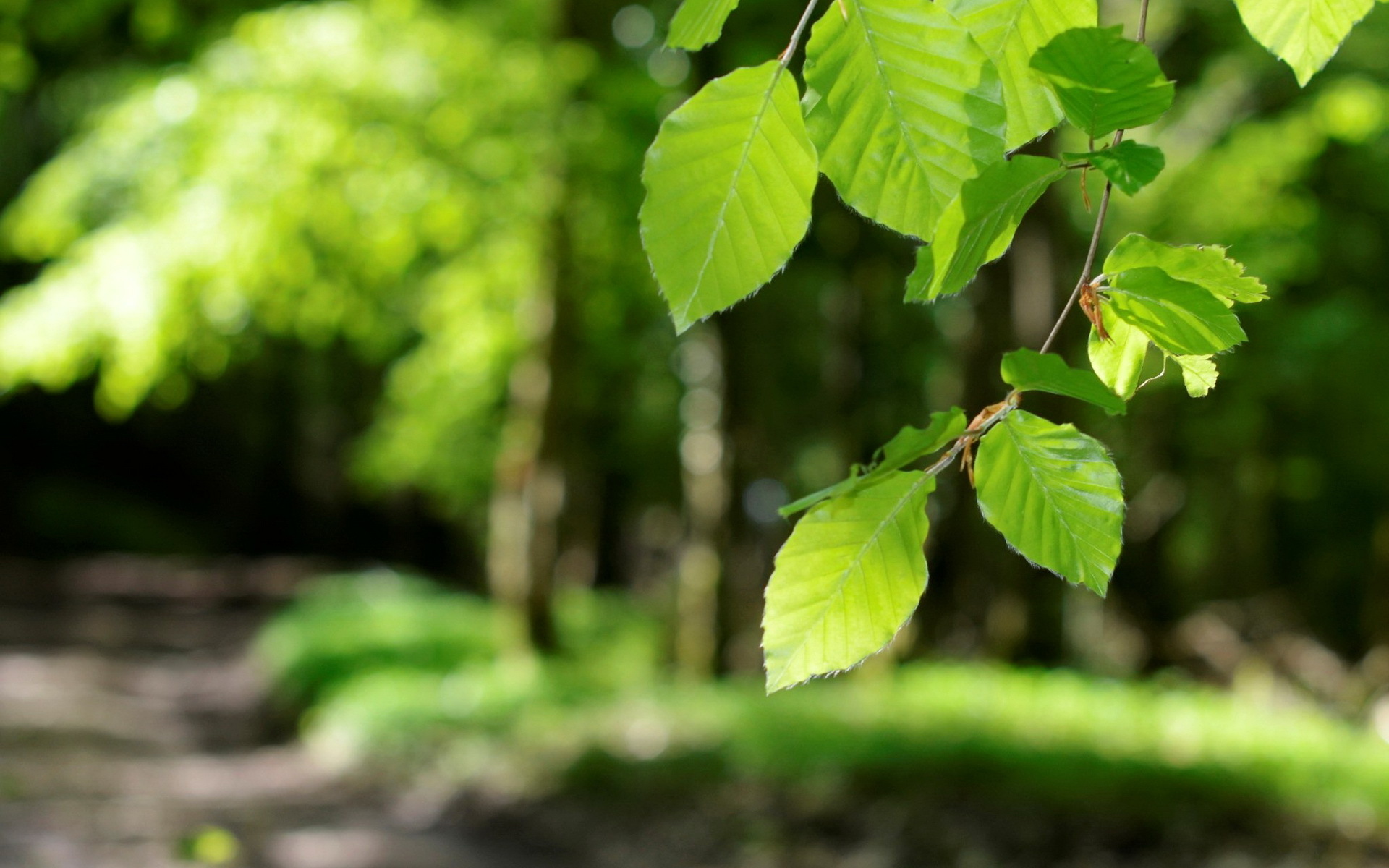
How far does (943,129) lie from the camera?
0.58 meters

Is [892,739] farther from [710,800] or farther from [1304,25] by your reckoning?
[1304,25]

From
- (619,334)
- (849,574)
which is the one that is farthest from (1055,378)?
(619,334)

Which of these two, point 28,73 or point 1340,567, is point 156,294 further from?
point 1340,567

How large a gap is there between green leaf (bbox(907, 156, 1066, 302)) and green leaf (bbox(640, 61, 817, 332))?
0.07 metres

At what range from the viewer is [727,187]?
586mm

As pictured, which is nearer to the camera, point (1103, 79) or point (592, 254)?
point (1103, 79)

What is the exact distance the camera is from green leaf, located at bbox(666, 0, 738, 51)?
0.60m

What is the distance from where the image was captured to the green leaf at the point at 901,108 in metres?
0.57

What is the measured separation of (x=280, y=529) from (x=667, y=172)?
30.2 m

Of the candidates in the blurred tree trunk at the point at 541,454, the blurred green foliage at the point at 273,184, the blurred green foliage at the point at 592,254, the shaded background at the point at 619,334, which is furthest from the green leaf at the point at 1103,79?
the blurred tree trunk at the point at 541,454

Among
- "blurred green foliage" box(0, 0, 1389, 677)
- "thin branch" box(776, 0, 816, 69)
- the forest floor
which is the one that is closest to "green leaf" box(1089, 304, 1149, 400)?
"thin branch" box(776, 0, 816, 69)

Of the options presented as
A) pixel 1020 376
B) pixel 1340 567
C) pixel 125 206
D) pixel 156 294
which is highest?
pixel 125 206

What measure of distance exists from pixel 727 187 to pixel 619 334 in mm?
12303

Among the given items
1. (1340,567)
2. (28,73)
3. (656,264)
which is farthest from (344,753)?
(1340,567)
